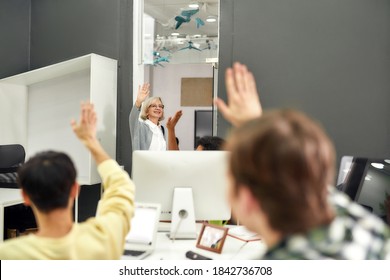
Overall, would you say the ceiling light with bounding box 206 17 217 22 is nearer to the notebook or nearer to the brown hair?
the notebook

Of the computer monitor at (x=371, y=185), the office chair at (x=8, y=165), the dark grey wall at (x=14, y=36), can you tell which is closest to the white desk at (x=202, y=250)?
the computer monitor at (x=371, y=185)

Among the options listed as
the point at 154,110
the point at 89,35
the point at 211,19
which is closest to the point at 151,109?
the point at 154,110

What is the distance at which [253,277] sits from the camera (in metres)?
1.38

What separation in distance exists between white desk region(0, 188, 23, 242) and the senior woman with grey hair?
3.56 feet

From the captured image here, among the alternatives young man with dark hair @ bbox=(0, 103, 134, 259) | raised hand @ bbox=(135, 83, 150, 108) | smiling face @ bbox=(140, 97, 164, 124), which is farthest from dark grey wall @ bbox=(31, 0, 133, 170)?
young man with dark hair @ bbox=(0, 103, 134, 259)

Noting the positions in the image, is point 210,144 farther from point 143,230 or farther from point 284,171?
point 284,171

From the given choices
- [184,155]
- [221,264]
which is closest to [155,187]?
[184,155]

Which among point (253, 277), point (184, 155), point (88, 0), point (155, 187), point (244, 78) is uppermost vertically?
point (88, 0)

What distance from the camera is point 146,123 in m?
3.79

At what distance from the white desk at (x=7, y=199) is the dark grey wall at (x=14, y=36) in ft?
4.75

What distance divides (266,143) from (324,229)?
174 millimetres

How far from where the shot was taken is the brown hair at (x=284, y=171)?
0.67m

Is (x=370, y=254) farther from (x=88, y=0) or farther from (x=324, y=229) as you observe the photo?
(x=88, y=0)

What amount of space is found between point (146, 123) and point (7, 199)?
4.52 feet
